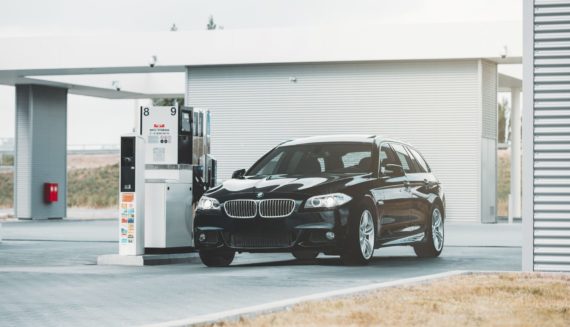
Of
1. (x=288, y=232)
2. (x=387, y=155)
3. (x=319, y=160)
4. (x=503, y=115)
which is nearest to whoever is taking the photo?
(x=288, y=232)

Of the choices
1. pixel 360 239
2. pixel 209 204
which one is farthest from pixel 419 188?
pixel 209 204

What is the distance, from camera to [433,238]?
17.2 meters

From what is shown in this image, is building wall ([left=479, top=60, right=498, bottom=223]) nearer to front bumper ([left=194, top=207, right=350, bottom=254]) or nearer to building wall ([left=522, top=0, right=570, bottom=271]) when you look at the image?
front bumper ([left=194, top=207, right=350, bottom=254])

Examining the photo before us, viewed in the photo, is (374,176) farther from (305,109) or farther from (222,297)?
(305,109)

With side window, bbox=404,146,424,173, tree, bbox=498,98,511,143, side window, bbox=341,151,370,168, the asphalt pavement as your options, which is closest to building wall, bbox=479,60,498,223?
the asphalt pavement

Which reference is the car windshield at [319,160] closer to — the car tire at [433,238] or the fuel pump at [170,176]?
the fuel pump at [170,176]

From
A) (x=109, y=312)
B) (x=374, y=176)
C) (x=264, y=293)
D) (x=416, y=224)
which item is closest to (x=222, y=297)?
(x=264, y=293)

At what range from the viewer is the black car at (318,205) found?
14477mm

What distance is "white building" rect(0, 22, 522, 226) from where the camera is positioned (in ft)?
111

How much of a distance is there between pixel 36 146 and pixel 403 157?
2472 cm

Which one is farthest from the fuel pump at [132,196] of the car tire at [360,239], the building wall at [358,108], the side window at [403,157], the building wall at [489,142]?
the building wall at [489,142]

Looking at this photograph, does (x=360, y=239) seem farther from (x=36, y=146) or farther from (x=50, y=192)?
(x=36, y=146)

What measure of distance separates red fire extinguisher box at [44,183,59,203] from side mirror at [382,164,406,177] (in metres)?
25.2

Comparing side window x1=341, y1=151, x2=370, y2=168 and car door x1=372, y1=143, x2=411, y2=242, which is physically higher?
side window x1=341, y1=151, x2=370, y2=168
